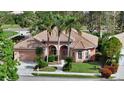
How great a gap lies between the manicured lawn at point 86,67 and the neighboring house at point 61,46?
6 cm

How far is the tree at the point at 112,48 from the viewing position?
6137mm

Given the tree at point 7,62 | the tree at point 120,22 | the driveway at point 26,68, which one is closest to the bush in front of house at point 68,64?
the driveway at point 26,68

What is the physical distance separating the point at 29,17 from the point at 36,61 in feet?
1.65

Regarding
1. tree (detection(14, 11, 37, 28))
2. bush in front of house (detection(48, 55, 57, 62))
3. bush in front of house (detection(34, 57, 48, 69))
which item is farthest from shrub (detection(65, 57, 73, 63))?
tree (detection(14, 11, 37, 28))

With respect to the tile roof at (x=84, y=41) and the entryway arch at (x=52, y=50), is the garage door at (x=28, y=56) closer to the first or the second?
the entryway arch at (x=52, y=50)

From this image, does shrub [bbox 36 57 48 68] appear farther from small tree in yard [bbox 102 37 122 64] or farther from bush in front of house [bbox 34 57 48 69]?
small tree in yard [bbox 102 37 122 64]

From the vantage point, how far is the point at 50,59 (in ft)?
20.4

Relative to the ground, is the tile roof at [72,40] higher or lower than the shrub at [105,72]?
higher

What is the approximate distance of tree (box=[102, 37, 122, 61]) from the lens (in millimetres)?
6137

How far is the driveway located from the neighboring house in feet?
0.18

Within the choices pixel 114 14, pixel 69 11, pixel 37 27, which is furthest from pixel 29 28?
pixel 114 14
